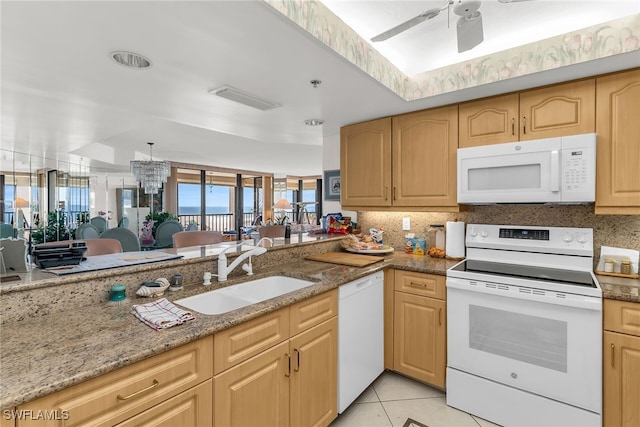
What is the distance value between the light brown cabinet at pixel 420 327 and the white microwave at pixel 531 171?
0.68 metres

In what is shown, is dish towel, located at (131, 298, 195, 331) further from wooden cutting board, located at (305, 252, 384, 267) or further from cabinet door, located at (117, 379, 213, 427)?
wooden cutting board, located at (305, 252, 384, 267)

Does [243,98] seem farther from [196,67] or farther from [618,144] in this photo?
[618,144]

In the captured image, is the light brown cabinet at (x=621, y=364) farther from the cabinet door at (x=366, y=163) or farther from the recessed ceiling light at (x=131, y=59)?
the recessed ceiling light at (x=131, y=59)

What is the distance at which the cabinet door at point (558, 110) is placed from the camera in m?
1.86

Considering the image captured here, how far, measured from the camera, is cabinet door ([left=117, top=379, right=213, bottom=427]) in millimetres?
943

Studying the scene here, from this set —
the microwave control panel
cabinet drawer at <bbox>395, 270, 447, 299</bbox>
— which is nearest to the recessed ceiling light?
cabinet drawer at <bbox>395, 270, 447, 299</bbox>

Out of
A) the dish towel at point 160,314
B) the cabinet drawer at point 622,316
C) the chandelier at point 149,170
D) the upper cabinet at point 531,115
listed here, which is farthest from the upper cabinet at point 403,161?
the chandelier at point 149,170

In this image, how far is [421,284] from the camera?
85.6 inches

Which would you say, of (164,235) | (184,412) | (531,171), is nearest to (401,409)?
(184,412)

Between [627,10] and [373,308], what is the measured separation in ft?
7.15

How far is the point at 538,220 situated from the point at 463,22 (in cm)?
155

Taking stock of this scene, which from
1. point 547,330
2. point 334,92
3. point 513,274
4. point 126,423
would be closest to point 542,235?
point 513,274

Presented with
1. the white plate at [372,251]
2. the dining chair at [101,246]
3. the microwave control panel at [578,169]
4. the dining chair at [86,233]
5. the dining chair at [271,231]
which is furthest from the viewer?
the dining chair at [271,231]

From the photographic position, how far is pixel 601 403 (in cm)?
159
